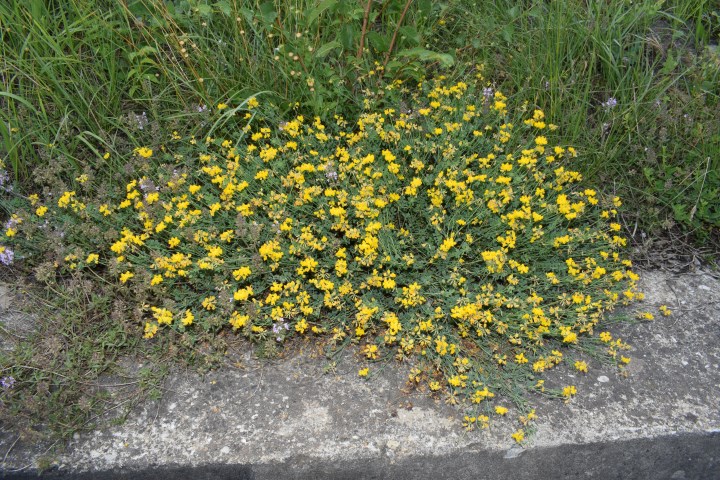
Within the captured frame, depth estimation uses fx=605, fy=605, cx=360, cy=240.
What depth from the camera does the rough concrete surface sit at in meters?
2.26

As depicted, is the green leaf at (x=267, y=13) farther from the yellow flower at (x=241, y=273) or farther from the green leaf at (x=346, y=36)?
the yellow flower at (x=241, y=273)

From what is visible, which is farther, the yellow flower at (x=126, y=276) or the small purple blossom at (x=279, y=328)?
the yellow flower at (x=126, y=276)

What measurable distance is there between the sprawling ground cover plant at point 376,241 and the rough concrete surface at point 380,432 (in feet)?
0.37

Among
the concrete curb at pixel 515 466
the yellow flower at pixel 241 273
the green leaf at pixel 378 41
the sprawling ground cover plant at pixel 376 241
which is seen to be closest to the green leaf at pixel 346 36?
the green leaf at pixel 378 41

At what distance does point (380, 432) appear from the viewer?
2.33 meters

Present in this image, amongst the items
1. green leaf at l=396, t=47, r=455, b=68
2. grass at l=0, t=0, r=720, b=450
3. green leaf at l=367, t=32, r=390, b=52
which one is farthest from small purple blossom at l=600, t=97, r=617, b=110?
green leaf at l=367, t=32, r=390, b=52

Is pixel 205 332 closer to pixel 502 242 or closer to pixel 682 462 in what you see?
pixel 502 242

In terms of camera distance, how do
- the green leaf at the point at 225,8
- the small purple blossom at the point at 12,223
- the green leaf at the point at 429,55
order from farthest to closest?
the green leaf at the point at 225,8 < the small purple blossom at the point at 12,223 < the green leaf at the point at 429,55

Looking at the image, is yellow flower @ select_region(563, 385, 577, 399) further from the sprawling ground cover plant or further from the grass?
the grass

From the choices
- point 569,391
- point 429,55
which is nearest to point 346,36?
point 429,55

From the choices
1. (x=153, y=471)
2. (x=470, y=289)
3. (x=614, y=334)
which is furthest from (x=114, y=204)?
(x=614, y=334)

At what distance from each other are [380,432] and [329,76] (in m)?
1.95

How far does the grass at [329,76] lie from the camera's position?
324cm

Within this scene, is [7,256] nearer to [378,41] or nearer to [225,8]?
[225,8]
